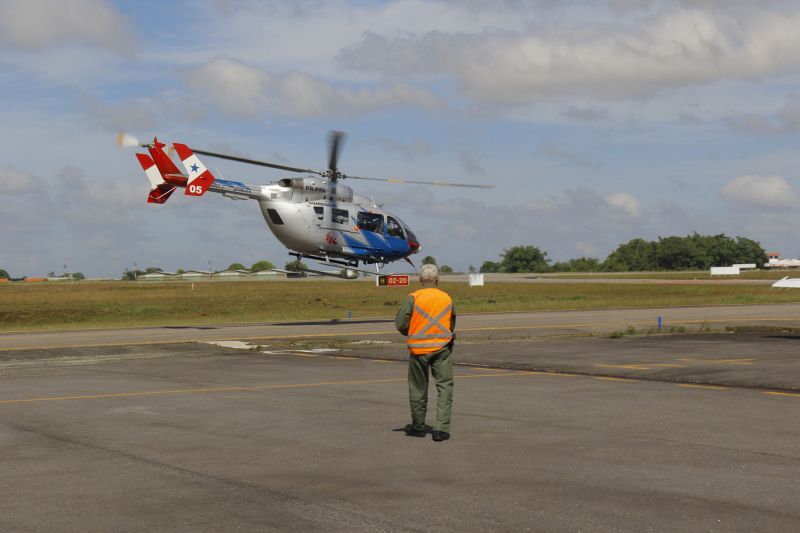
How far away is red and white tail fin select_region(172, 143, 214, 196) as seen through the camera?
3784cm

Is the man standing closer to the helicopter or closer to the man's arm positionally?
the man's arm

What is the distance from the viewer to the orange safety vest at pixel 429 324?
1245 centimetres

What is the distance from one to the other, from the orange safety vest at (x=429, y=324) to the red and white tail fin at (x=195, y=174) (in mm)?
26797

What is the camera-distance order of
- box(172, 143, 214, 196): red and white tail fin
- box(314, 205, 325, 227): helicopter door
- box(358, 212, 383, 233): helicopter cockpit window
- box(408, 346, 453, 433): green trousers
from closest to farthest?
box(408, 346, 453, 433): green trousers → box(172, 143, 214, 196): red and white tail fin → box(314, 205, 325, 227): helicopter door → box(358, 212, 383, 233): helicopter cockpit window

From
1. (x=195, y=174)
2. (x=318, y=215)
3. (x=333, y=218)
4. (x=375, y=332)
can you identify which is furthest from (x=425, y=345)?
(x=333, y=218)

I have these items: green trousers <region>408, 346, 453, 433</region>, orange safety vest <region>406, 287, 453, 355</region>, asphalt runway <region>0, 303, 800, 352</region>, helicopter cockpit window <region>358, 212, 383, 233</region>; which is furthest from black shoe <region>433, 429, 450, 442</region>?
helicopter cockpit window <region>358, 212, 383, 233</region>

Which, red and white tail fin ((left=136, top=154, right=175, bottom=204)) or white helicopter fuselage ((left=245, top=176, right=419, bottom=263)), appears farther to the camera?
white helicopter fuselage ((left=245, top=176, right=419, bottom=263))

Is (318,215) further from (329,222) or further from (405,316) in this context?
(405,316)

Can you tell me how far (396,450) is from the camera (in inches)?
450

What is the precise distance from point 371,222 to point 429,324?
99.2 ft

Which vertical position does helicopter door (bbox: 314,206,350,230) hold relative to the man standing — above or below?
above

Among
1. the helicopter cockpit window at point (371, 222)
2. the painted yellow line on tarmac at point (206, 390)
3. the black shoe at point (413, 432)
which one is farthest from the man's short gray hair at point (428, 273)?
the helicopter cockpit window at point (371, 222)

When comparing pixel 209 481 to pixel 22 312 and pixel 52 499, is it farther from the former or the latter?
pixel 22 312

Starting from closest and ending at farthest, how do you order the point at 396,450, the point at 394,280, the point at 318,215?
the point at 396,450 < the point at 318,215 < the point at 394,280
